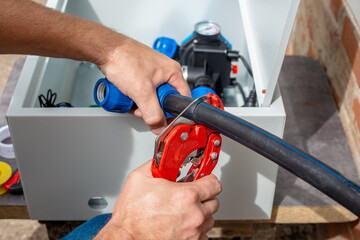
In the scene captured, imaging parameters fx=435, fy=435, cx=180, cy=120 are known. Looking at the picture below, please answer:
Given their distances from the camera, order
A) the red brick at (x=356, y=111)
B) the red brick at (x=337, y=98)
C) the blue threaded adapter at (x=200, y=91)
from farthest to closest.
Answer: the red brick at (x=337, y=98)
the red brick at (x=356, y=111)
the blue threaded adapter at (x=200, y=91)

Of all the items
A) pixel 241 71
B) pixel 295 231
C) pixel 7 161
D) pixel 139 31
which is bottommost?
pixel 295 231

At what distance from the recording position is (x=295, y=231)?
142cm

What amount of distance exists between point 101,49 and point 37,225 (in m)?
0.99

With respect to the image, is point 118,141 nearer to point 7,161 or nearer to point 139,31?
point 7,161

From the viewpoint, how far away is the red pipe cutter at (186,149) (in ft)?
2.00

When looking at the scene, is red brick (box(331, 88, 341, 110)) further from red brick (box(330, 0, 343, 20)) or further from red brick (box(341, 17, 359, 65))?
red brick (box(330, 0, 343, 20))

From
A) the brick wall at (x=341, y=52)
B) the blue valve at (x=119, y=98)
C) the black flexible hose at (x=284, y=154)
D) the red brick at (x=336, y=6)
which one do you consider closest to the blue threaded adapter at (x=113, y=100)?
the blue valve at (x=119, y=98)

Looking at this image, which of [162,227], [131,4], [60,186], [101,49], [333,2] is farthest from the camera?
[333,2]

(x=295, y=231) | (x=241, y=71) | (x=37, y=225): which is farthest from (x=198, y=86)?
(x=37, y=225)

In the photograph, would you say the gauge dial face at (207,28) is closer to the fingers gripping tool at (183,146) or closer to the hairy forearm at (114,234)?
the fingers gripping tool at (183,146)

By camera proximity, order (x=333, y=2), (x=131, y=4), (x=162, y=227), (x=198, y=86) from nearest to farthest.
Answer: (x=162, y=227) < (x=198, y=86) < (x=131, y=4) < (x=333, y=2)

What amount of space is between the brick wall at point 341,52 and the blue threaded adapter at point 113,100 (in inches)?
23.1

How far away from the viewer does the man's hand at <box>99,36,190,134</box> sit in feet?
2.27

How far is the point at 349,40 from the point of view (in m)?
1.11
